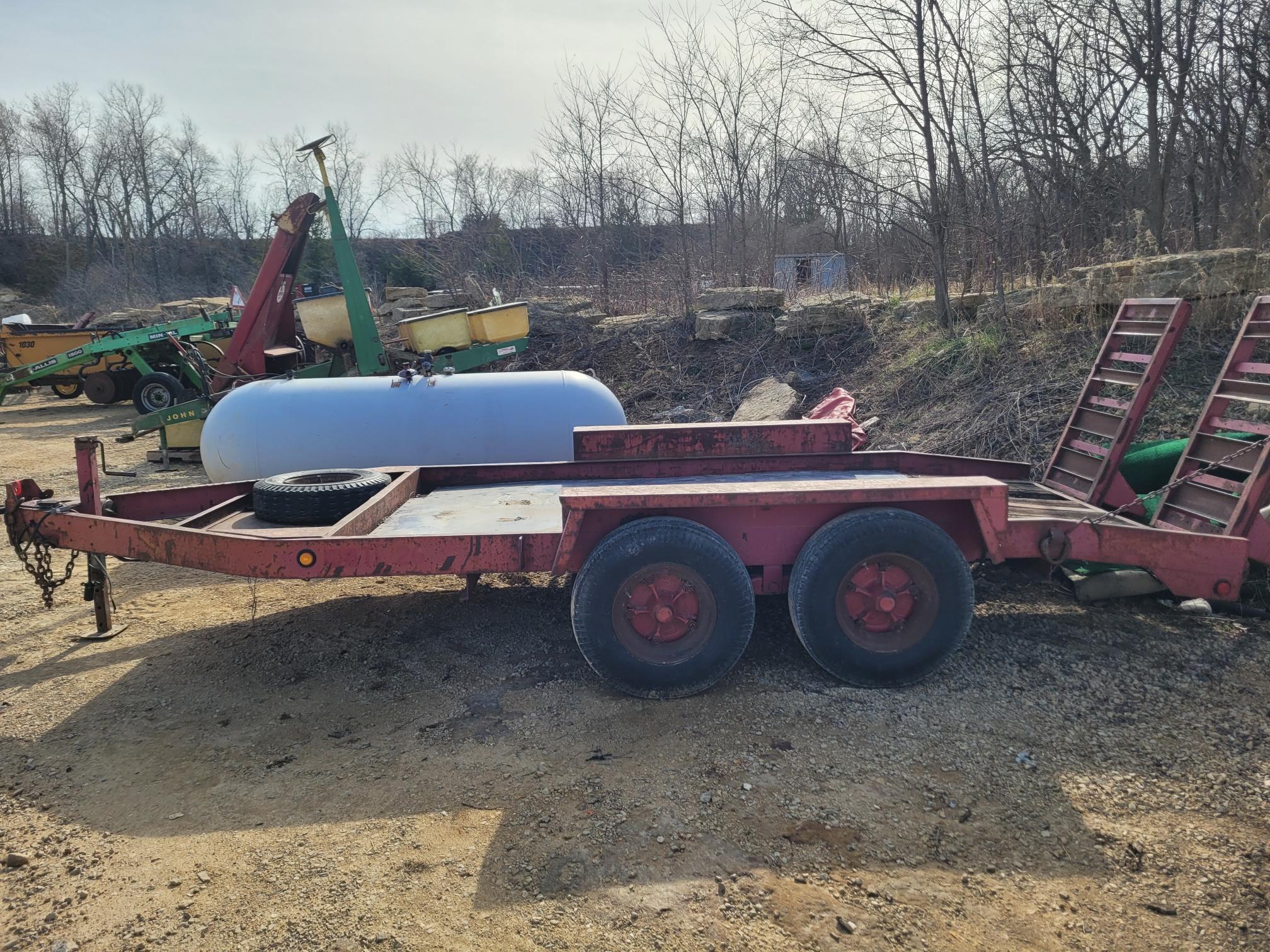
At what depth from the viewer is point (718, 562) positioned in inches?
142

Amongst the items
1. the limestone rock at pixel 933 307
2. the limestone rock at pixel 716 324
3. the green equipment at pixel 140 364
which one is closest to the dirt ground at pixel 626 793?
the limestone rock at pixel 933 307

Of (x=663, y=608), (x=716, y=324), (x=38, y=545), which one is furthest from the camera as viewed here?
(x=716, y=324)

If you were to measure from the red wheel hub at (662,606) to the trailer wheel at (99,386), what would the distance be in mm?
16855

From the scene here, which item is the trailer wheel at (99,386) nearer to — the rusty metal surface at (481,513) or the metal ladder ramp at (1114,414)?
the rusty metal surface at (481,513)

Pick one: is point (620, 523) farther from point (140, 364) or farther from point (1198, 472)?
point (140, 364)

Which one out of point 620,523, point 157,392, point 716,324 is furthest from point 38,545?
point 157,392

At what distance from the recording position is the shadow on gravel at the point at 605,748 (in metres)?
2.76

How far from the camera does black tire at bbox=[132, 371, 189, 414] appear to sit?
14383mm

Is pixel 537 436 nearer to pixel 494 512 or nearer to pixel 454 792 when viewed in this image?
pixel 494 512

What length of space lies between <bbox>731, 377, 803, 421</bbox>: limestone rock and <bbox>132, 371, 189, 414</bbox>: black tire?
10.3 m

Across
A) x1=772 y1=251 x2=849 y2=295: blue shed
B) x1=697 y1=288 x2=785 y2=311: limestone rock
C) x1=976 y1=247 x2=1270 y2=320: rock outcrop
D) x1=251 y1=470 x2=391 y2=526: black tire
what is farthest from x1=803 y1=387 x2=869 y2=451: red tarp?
x1=772 y1=251 x2=849 y2=295: blue shed

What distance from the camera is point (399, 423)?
6602 millimetres

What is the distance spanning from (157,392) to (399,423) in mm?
10434

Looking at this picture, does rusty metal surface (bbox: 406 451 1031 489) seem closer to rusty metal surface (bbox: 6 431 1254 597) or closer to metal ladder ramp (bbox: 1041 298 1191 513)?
metal ladder ramp (bbox: 1041 298 1191 513)
